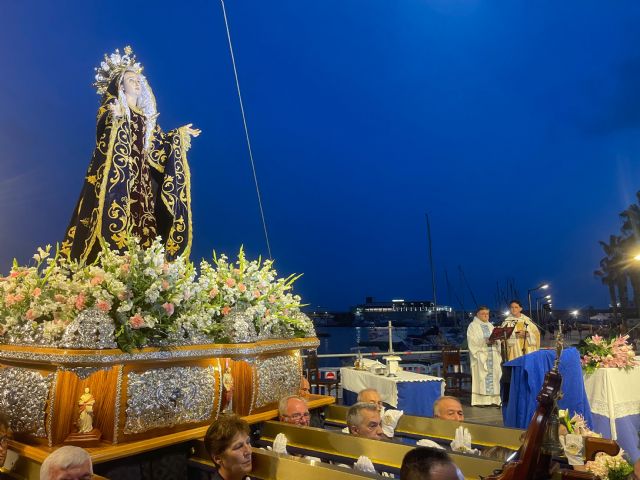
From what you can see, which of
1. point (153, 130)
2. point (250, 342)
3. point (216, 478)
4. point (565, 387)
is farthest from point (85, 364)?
point (565, 387)

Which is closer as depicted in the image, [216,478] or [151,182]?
[216,478]

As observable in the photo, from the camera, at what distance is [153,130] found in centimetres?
542

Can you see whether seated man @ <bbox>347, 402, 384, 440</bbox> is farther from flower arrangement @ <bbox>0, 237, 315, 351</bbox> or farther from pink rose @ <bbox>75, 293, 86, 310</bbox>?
pink rose @ <bbox>75, 293, 86, 310</bbox>

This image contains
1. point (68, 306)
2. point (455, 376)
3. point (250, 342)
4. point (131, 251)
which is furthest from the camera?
point (455, 376)

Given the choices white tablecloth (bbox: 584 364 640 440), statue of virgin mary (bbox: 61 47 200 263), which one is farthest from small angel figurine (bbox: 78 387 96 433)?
white tablecloth (bbox: 584 364 640 440)

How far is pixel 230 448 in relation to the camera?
9.11ft

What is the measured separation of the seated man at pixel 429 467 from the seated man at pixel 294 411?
7.28ft

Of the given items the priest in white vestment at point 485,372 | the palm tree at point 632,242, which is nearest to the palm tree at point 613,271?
the palm tree at point 632,242

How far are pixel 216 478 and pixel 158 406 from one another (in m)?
0.57

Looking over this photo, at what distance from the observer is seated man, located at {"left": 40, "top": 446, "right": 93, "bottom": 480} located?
7.81 ft

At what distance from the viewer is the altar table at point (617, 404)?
6245mm

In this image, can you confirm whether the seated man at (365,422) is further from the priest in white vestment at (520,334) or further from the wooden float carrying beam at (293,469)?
the priest in white vestment at (520,334)

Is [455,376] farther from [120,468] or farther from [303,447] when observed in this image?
[120,468]

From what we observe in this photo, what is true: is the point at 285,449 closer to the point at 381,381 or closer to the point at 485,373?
the point at 381,381
